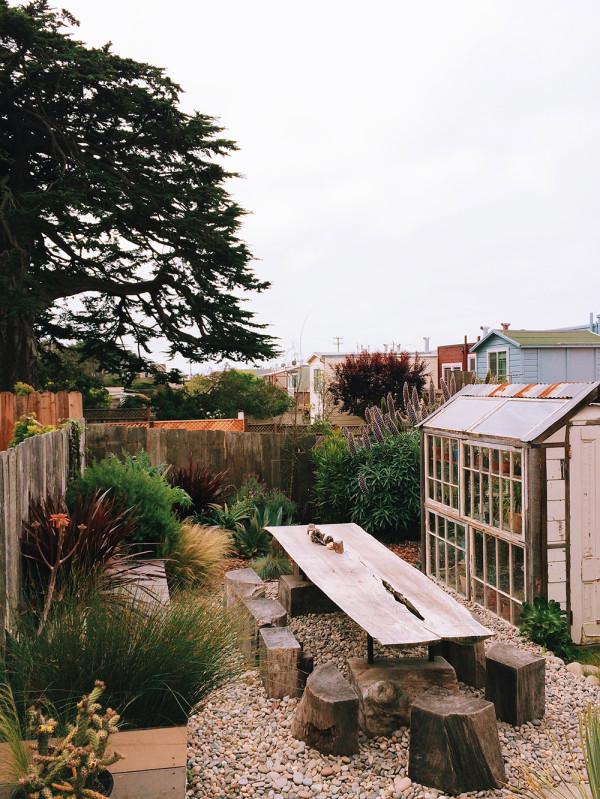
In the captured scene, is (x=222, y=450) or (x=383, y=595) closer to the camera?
(x=383, y=595)

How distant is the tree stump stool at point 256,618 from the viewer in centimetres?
466

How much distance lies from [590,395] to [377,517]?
422 centimetres

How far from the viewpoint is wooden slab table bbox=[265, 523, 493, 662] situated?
3.69 metres

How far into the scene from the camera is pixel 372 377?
67.6 ft

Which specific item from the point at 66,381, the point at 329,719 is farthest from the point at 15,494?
the point at 66,381

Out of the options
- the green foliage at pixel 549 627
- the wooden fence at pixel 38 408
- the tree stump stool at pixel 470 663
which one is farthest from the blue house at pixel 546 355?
the tree stump stool at pixel 470 663

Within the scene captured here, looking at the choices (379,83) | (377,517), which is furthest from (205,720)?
(379,83)

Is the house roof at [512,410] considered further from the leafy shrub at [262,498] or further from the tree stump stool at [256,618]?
the leafy shrub at [262,498]

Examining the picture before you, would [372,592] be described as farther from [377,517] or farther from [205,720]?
[377,517]

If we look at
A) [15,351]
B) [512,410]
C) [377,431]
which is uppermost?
[15,351]

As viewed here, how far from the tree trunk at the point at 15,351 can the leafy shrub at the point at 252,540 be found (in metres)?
9.61

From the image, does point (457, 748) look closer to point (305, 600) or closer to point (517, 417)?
point (305, 600)

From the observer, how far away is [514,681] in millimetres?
3746

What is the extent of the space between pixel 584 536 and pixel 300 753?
2.97 meters
